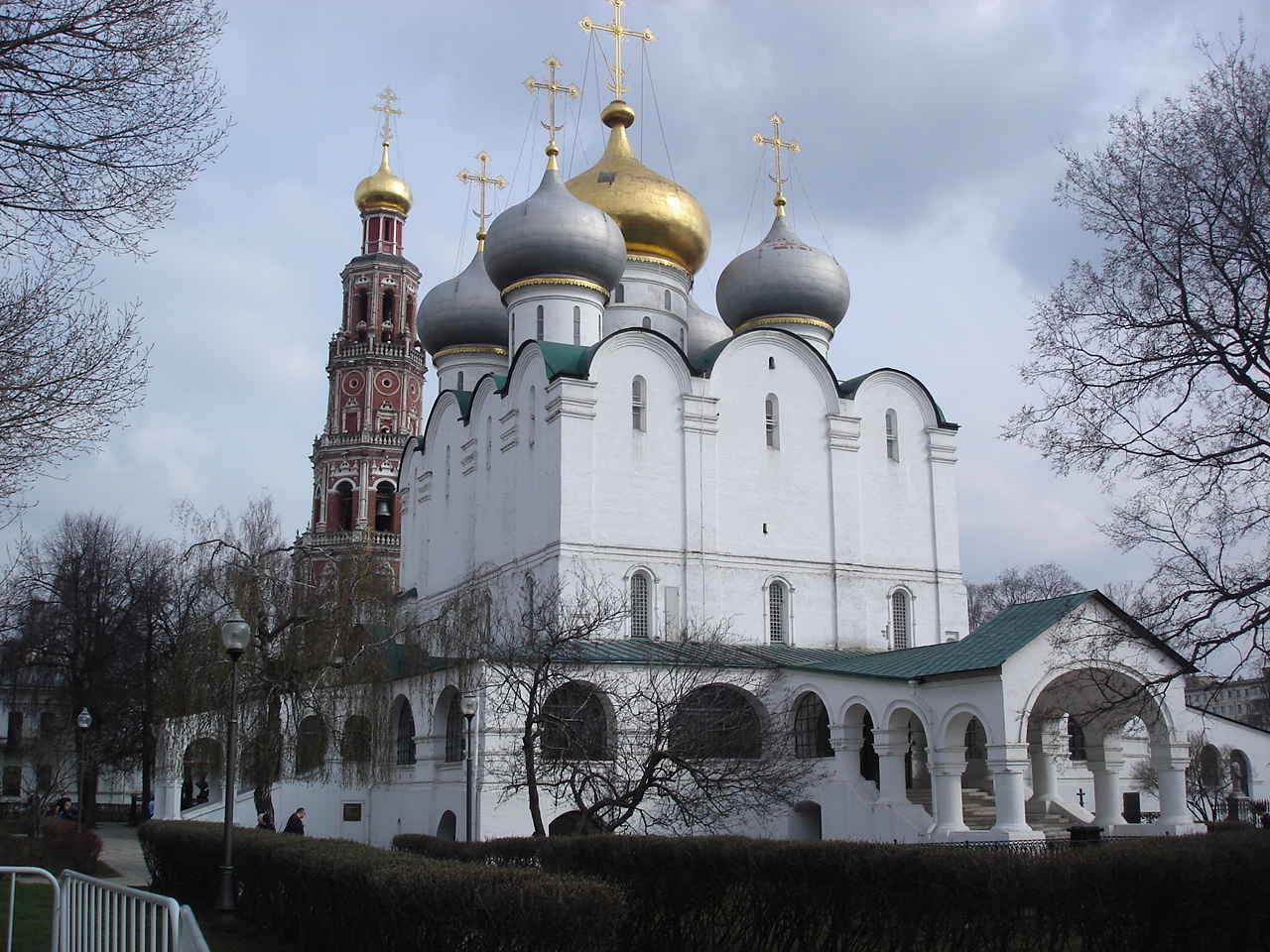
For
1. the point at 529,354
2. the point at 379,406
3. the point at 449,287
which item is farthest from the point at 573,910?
the point at 379,406

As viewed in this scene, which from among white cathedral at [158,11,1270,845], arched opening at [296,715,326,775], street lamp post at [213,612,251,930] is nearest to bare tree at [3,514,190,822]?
white cathedral at [158,11,1270,845]

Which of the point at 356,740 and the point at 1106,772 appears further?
the point at 1106,772

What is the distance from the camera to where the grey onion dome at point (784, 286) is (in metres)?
29.2

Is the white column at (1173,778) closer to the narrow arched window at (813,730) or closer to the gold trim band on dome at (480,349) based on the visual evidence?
the narrow arched window at (813,730)

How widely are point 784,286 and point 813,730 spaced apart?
11097 millimetres

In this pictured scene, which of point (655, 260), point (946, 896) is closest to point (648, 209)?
point (655, 260)

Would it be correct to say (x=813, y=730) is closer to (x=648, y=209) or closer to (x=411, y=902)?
(x=648, y=209)

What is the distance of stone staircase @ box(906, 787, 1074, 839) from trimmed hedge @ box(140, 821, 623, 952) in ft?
38.9

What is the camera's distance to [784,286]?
29.2m

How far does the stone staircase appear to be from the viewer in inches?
777

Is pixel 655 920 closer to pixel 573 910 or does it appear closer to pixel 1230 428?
pixel 573 910

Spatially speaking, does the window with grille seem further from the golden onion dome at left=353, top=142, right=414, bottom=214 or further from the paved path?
the golden onion dome at left=353, top=142, right=414, bottom=214

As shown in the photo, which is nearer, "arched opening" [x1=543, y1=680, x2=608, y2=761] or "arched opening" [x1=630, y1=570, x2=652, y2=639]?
"arched opening" [x1=543, y1=680, x2=608, y2=761]

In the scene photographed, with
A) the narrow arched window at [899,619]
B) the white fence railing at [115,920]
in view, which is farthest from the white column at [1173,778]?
the white fence railing at [115,920]
